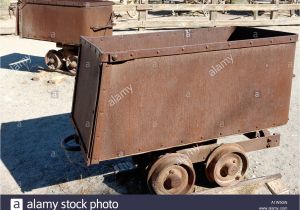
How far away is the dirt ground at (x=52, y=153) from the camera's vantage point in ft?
18.8

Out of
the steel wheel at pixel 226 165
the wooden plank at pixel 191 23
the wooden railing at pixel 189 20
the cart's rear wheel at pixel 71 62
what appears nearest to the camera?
the steel wheel at pixel 226 165

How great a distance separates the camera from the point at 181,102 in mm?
4789

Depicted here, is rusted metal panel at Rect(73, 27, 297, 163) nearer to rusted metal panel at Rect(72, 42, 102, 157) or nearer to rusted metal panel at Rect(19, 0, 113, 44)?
rusted metal panel at Rect(72, 42, 102, 157)

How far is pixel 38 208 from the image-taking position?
203 inches

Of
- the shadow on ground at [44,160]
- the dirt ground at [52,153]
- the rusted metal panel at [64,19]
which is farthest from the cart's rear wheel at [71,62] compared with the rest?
the shadow on ground at [44,160]

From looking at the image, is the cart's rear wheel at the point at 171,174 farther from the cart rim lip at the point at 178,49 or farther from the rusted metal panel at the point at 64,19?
the rusted metal panel at the point at 64,19

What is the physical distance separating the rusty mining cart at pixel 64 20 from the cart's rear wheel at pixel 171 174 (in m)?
6.24

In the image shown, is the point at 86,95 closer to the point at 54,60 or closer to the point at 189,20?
the point at 54,60

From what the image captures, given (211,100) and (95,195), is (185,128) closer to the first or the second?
(211,100)

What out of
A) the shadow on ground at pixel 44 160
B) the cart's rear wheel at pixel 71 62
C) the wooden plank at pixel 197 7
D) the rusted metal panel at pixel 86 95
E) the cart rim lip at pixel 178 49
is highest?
the wooden plank at pixel 197 7

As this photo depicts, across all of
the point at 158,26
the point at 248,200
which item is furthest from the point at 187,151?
the point at 158,26

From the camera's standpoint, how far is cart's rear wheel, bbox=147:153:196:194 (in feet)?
16.5

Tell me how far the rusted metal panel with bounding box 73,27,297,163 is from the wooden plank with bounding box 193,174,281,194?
2.95ft

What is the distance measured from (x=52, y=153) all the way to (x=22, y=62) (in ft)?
21.7
